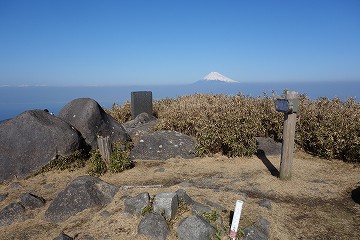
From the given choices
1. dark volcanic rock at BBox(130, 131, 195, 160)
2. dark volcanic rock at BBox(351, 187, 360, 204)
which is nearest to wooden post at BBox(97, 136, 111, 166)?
dark volcanic rock at BBox(130, 131, 195, 160)

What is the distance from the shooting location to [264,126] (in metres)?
10.6

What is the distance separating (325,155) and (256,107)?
9.18 ft

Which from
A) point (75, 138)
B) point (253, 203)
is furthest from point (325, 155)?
point (75, 138)

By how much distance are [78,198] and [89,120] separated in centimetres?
418

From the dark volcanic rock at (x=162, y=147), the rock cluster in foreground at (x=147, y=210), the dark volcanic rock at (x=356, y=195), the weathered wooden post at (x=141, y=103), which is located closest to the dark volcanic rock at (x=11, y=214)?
the rock cluster in foreground at (x=147, y=210)

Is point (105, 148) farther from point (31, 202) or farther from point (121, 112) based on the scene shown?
point (121, 112)

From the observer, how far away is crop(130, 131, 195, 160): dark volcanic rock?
9086 millimetres

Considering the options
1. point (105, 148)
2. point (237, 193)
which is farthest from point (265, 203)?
point (105, 148)

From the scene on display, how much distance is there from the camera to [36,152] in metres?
7.86

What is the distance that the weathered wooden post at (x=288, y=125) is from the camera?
647 centimetres

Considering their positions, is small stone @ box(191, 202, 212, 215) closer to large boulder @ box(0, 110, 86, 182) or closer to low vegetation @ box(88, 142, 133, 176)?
low vegetation @ box(88, 142, 133, 176)

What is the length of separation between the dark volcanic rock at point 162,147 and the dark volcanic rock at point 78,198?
329 centimetres

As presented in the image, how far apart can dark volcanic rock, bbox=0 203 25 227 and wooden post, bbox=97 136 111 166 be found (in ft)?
7.88

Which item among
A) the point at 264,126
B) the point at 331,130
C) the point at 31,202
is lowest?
the point at 31,202
